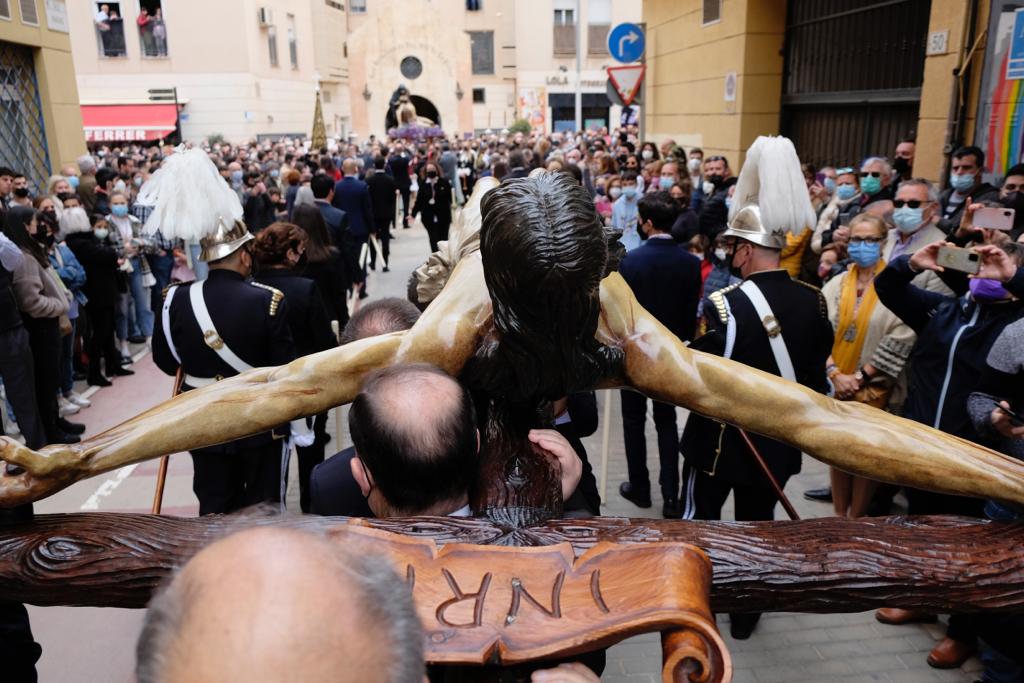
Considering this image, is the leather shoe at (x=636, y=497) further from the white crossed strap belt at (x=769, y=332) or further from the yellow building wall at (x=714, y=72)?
the yellow building wall at (x=714, y=72)

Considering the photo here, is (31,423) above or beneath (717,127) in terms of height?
beneath

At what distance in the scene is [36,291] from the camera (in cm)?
593

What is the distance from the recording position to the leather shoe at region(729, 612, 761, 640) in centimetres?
421

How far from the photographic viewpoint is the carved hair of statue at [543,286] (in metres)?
1.35

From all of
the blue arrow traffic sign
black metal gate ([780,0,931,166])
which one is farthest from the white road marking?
the blue arrow traffic sign

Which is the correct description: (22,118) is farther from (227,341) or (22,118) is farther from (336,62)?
(336,62)

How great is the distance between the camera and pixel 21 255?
18.7 ft

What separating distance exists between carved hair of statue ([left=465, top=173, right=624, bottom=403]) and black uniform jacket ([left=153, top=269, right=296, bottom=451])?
2.82 meters

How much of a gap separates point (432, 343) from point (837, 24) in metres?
9.98

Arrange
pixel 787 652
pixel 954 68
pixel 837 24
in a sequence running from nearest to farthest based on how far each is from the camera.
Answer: pixel 787 652 < pixel 954 68 < pixel 837 24

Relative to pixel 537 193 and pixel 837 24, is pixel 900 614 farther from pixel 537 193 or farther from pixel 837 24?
pixel 837 24

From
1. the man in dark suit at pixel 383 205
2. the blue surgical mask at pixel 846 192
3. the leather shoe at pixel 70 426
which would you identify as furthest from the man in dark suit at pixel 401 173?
the blue surgical mask at pixel 846 192

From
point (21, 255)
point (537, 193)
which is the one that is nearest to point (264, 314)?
point (21, 255)

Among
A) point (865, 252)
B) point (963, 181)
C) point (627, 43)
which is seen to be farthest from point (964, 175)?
point (627, 43)
